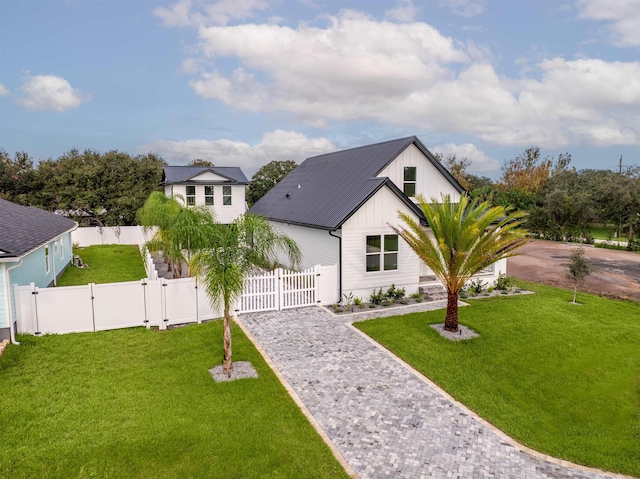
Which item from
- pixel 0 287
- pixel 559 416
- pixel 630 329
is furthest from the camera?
pixel 630 329

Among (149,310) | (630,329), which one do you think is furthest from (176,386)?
(630,329)

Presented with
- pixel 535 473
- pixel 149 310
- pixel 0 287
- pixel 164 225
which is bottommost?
pixel 535 473

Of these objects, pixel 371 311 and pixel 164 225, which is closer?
pixel 371 311

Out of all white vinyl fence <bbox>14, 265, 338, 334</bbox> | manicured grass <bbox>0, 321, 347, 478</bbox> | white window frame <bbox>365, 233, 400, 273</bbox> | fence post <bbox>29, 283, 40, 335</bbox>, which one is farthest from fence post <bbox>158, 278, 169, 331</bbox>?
white window frame <bbox>365, 233, 400, 273</bbox>

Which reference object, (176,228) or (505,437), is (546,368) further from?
(176,228)

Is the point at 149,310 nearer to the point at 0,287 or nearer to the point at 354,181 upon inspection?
the point at 0,287

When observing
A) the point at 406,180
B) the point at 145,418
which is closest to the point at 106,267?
the point at 406,180
